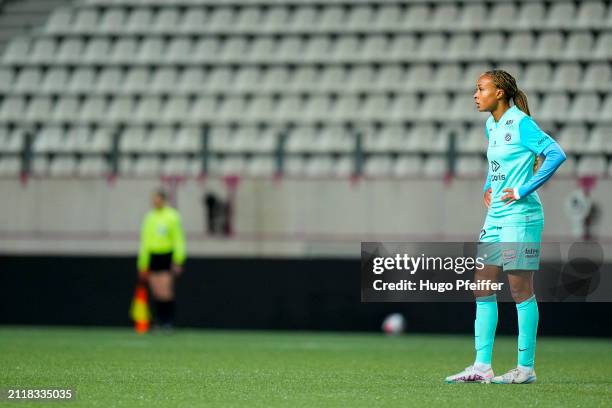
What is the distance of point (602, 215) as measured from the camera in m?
16.6

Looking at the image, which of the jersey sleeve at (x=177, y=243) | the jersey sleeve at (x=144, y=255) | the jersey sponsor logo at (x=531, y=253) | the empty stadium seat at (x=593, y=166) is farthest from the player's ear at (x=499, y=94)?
the empty stadium seat at (x=593, y=166)

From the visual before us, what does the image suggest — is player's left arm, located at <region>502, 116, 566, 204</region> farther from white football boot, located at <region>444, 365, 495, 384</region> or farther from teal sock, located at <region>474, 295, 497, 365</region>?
white football boot, located at <region>444, 365, 495, 384</region>

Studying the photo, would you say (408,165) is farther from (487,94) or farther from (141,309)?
(487,94)

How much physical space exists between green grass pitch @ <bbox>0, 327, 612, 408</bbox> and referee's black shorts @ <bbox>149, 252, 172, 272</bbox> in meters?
1.13

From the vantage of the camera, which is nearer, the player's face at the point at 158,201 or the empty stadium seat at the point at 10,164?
the player's face at the point at 158,201

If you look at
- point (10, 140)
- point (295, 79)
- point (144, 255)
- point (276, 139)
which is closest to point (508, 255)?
point (144, 255)

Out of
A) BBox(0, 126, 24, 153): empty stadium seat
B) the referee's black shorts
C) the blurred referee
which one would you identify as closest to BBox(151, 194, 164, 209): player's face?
the blurred referee

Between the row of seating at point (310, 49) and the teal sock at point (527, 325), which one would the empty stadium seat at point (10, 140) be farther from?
the teal sock at point (527, 325)

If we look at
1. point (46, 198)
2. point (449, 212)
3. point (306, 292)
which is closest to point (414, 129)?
point (449, 212)

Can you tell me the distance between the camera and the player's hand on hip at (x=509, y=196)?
7927mm

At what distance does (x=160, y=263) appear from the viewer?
1656 cm

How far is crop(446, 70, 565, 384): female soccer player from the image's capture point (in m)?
7.91

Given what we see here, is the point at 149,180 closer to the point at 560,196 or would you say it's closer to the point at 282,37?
the point at 282,37

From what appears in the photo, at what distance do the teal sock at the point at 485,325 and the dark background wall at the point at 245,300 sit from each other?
25.6 feet
